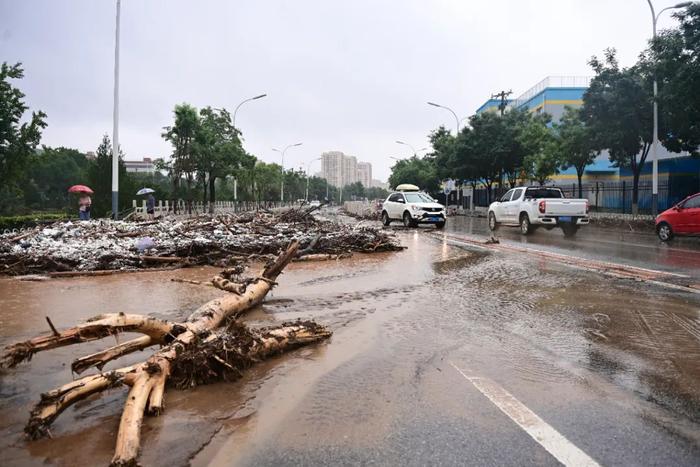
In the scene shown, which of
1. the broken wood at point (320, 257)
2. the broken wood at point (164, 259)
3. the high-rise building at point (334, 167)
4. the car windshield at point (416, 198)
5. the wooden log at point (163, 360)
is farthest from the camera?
the high-rise building at point (334, 167)

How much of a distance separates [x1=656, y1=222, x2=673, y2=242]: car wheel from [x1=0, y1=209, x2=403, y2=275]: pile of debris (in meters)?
9.77

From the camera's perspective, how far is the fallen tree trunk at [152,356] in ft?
9.82

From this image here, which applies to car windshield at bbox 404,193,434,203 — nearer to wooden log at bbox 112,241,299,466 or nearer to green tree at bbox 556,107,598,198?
green tree at bbox 556,107,598,198

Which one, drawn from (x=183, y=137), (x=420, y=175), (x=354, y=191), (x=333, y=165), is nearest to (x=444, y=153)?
(x=420, y=175)

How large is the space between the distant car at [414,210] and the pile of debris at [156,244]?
30.2 ft

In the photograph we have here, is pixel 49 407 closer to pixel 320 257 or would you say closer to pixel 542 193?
pixel 320 257

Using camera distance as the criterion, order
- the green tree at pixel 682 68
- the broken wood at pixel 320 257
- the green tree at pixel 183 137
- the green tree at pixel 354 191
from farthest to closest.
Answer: the green tree at pixel 354 191, the green tree at pixel 183 137, the green tree at pixel 682 68, the broken wood at pixel 320 257

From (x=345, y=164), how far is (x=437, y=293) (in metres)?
187

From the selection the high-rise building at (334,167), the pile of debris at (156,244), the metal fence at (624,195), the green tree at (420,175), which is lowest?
the pile of debris at (156,244)

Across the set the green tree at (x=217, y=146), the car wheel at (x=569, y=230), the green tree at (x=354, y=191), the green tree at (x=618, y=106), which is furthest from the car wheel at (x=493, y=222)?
the green tree at (x=354, y=191)

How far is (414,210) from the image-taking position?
958 inches

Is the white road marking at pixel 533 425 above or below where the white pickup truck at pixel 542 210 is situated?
below

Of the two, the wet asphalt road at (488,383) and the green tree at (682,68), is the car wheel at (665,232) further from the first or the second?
the wet asphalt road at (488,383)

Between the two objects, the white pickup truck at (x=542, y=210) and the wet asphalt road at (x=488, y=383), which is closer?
the wet asphalt road at (x=488, y=383)
